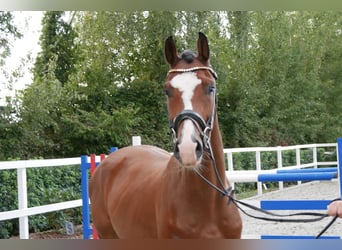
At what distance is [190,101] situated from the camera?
155 cm

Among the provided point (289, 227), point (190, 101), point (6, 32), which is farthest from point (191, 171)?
point (6, 32)

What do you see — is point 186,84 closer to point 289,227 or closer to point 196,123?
point 196,123

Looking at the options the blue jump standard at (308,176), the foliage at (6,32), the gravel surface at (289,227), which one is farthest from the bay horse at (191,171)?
the foliage at (6,32)

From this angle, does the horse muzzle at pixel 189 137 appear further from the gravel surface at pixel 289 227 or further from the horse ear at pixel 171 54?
the gravel surface at pixel 289 227

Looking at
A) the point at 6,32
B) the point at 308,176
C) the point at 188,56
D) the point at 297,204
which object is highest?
the point at 6,32

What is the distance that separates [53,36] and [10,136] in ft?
6.42

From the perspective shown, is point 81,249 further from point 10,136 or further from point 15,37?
point 15,37

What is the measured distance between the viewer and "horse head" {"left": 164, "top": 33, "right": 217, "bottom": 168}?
1.45m

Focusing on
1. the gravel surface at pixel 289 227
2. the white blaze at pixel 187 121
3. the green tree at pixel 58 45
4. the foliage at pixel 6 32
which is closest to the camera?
the white blaze at pixel 187 121

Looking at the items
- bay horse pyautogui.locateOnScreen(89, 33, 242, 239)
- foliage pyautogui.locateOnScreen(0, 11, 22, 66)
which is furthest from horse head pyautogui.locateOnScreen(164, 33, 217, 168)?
foliage pyautogui.locateOnScreen(0, 11, 22, 66)

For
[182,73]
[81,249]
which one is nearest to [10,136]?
[81,249]

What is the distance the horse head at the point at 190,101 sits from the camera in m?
1.45

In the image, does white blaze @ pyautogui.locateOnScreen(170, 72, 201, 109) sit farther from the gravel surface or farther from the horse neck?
the gravel surface

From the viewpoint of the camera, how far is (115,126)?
255 inches
